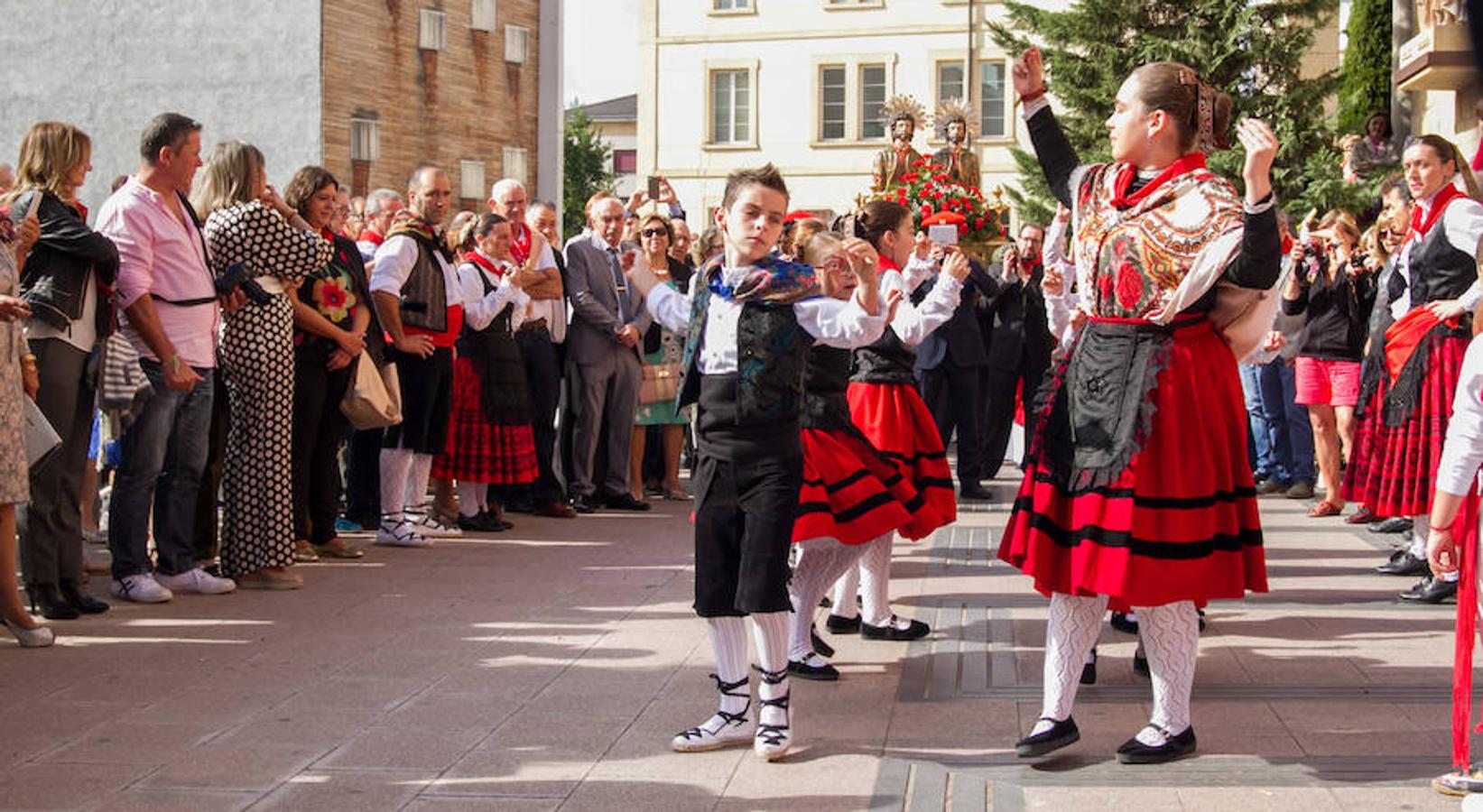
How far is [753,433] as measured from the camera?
5.39m

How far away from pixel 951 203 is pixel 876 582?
28.3 feet

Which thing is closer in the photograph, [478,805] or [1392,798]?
[478,805]

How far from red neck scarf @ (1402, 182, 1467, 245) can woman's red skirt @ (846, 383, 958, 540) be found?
3.18 metres

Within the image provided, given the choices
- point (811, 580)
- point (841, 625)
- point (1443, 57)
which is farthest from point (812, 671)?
point (1443, 57)

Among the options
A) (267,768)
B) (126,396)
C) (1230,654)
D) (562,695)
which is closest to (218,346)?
(126,396)

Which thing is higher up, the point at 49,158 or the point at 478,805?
the point at 49,158

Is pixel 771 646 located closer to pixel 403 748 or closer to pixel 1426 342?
pixel 403 748

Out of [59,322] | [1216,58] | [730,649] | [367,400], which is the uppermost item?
[1216,58]

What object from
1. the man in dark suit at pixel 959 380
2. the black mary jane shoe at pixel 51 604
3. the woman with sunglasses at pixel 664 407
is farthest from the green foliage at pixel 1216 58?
the black mary jane shoe at pixel 51 604

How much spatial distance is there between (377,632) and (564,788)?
2683 mm

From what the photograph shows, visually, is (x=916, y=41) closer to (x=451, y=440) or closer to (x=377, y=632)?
(x=451, y=440)

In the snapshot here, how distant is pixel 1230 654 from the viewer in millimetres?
7000

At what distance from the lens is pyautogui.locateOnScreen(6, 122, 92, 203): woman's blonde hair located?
23.9ft

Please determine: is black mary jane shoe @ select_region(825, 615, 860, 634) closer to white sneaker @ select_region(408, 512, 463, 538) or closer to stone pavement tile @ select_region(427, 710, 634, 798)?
stone pavement tile @ select_region(427, 710, 634, 798)
